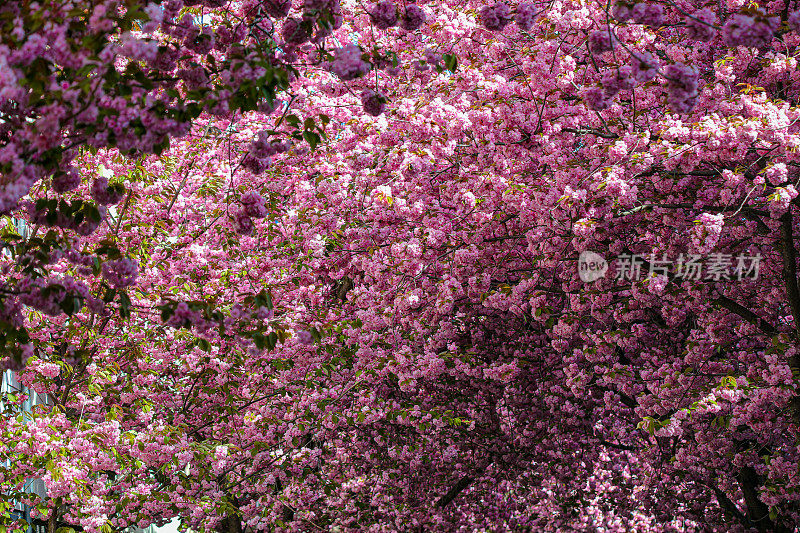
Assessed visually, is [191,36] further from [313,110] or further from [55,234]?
[313,110]

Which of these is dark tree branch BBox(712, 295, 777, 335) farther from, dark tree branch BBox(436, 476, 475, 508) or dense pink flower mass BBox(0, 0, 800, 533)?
dark tree branch BBox(436, 476, 475, 508)

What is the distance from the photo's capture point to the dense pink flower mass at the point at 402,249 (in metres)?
4.70

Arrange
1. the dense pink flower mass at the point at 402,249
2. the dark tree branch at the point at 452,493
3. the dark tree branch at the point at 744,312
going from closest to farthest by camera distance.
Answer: the dense pink flower mass at the point at 402,249 → the dark tree branch at the point at 744,312 → the dark tree branch at the point at 452,493

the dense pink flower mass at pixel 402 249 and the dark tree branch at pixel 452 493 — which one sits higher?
the dense pink flower mass at pixel 402 249

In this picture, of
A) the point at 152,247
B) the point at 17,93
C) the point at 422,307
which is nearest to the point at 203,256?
the point at 152,247

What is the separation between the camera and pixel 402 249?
882 cm

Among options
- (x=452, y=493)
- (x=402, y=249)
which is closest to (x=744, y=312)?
(x=402, y=249)

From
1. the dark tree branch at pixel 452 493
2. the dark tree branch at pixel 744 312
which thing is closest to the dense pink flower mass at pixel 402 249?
the dark tree branch at pixel 744 312

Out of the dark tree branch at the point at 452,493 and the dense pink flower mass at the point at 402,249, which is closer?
the dense pink flower mass at the point at 402,249

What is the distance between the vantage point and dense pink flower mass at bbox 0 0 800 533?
15.4 feet

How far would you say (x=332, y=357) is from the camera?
36.6ft

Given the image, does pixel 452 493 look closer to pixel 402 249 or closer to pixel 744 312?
pixel 402 249

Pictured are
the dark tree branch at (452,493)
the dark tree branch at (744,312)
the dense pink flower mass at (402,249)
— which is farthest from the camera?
the dark tree branch at (452,493)

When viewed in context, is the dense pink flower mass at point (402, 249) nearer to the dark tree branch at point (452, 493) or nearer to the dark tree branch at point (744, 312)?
the dark tree branch at point (744, 312)
